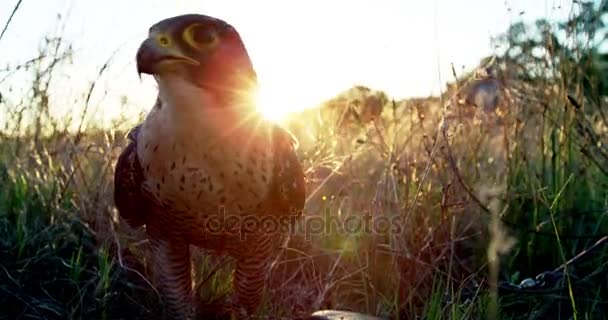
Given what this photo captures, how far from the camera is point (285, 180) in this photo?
3.32 m

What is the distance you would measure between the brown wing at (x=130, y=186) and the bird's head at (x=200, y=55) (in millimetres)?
652

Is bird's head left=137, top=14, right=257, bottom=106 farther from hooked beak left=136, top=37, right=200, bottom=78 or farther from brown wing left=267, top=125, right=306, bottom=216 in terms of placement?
brown wing left=267, top=125, right=306, bottom=216

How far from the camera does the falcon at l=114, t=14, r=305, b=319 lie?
277 cm

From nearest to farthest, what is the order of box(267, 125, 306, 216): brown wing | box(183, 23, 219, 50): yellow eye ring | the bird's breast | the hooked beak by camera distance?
1. the hooked beak
2. box(183, 23, 219, 50): yellow eye ring
3. the bird's breast
4. box(267, 125, 306, 216): brown wing

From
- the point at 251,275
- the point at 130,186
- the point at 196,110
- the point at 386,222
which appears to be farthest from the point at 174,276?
the point at 386,222

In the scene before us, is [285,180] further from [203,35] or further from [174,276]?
[203,35]

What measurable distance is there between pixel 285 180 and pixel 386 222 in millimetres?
1081

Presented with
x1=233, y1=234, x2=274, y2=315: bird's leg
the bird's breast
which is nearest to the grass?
x1=233, y1=234, x2=274, y2=315: bird's leg

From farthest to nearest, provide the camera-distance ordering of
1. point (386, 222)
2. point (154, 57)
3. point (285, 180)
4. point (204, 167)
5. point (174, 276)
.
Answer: point (386, 222) → point (174, 276) → point (285, 180) → point (204, 167) → point (154, 57)

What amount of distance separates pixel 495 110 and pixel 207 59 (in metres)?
2.53

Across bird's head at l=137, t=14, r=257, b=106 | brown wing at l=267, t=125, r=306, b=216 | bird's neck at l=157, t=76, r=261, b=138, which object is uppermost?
bird's head at l=137, t=14, r=257, b=106

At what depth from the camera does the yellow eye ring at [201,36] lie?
8.98 ft

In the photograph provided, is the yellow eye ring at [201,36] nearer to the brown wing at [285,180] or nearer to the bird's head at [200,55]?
the bird's head at [200,55]

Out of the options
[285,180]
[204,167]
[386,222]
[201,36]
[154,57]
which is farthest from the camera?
[386,222]
